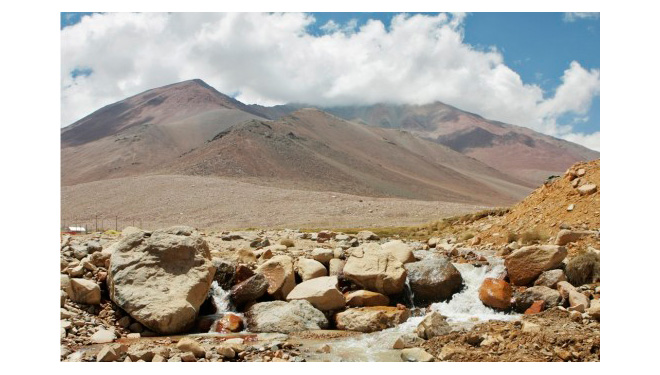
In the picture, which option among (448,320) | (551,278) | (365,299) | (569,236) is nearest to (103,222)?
(365,299)

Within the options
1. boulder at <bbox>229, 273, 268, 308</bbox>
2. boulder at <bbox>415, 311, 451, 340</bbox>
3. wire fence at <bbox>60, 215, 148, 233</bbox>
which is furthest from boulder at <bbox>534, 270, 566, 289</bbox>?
wire fence at <bbox>60, 215, 148, 233</bbox>

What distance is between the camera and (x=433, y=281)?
1562cm

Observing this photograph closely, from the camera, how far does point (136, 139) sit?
16288 centimetres

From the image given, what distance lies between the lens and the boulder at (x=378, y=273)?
50.2 feet

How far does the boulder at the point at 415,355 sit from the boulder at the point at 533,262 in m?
6.06

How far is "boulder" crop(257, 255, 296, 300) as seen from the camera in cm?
1533

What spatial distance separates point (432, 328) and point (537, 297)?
149 inches

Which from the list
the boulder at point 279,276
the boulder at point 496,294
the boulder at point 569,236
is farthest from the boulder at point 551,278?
the boulder at point 279,276

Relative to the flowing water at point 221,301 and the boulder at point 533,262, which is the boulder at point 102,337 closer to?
the flowing water at point 221,301

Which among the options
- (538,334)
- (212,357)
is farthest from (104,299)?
(538,334)

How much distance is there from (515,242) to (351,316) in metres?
8.16
